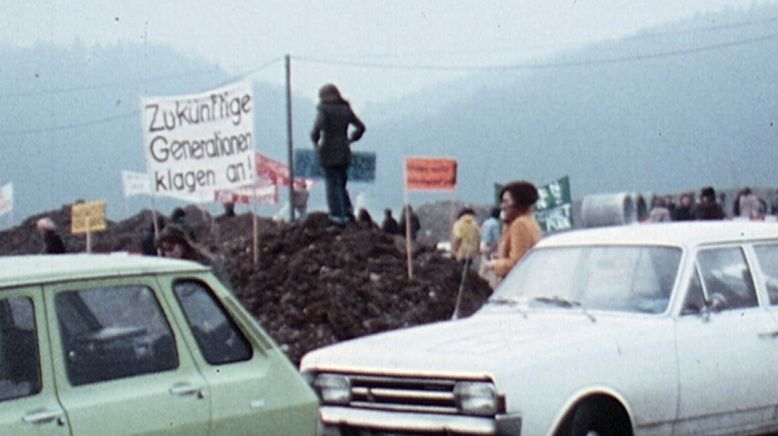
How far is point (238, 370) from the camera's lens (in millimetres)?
7059

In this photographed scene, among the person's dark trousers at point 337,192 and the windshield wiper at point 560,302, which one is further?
the person's dark trousers at point 337,192

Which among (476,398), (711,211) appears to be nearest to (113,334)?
(476,398)

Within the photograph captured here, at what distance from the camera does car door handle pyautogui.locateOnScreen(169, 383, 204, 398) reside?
22.0 feet

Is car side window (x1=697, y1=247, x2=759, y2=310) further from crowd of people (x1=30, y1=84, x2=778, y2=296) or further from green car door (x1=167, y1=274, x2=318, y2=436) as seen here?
green car door (x1=167, y1=274, x2=318, y2=436)

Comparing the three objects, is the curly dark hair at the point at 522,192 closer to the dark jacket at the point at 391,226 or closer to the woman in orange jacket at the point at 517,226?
the woman in orange jacket at the point at 517,226

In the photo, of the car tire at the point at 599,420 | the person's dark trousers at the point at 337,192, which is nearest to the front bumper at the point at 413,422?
the car tire at the point at 599,420

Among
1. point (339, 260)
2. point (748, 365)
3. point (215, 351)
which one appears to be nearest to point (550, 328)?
point (748, 365)

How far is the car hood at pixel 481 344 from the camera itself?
881 centimetres

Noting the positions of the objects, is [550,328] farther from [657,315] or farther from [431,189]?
[431,189]

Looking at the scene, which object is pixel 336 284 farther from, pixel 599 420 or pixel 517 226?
pixel 599 420

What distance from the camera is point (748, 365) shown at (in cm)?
996

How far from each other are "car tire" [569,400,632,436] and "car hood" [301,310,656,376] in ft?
0.96

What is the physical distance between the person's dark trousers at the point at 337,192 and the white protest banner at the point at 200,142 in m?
0.97

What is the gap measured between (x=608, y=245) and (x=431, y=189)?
1048 cm
